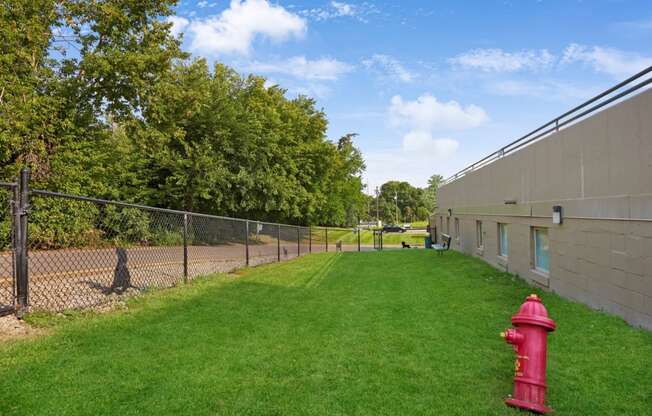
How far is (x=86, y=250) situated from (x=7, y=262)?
3.35 ft

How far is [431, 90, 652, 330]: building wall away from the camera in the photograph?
472 centimetres

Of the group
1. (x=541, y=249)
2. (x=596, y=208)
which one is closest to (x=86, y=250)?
(x=596, y=208)

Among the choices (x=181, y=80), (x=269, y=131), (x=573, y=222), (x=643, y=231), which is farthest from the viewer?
(x=269, y=131)

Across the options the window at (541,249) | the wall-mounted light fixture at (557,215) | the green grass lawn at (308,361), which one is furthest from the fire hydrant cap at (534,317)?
the window at (541,249)

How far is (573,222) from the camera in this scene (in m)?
6.48

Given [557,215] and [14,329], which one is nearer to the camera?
[14,329]

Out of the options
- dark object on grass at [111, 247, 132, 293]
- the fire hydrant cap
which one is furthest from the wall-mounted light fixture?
dark object on grass at [111, 247, 132, 293]

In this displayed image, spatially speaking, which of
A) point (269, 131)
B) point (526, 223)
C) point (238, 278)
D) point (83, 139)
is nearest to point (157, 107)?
point (83, 139)

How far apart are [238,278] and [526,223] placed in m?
6.13

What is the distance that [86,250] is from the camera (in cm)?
592

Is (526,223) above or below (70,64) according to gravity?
below

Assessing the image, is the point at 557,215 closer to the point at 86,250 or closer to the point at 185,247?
the point at 185,247

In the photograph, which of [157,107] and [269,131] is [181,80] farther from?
[269,131]

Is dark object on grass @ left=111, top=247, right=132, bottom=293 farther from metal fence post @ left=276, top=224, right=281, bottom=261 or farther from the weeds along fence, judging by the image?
metal fence post @ left=276, top=224, right=281, bottom=261
